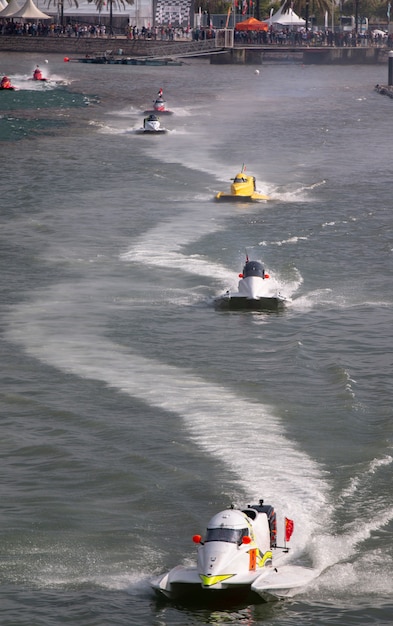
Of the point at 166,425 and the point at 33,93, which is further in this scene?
the point at 33,93

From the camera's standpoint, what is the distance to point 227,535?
23906mm

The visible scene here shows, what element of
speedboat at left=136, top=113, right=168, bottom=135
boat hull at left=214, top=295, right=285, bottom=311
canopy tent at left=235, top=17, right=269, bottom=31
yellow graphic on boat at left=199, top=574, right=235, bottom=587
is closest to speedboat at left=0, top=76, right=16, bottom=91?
speedboat at left=136, top=113, right=168, bottom=135

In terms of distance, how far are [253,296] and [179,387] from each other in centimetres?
933

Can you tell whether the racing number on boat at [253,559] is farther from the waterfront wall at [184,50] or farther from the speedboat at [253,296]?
the waterfront wall at [184,50]

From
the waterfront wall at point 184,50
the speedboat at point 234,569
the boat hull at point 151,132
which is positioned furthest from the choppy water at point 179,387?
the waterfront wall at point 184,50

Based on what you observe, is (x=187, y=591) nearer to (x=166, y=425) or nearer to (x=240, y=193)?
(x=166, y=425)

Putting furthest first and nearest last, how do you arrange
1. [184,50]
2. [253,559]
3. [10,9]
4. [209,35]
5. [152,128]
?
[10,9]
[209,35]
[184,50]
[152,128]
[253,559]

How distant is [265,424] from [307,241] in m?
26.1

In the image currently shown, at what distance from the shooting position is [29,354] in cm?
Answer: 3984

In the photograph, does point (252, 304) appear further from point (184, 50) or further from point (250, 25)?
point (184, 50)

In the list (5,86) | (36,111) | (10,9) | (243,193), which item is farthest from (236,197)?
(10,9)

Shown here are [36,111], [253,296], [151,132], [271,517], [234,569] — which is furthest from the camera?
[36,111]

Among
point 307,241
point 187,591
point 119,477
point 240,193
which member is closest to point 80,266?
point 307,241

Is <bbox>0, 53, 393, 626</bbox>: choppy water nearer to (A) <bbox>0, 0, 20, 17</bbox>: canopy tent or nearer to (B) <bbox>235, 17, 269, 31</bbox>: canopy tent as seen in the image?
(B) <bbox>235, 17, 269, 31</bbox>: canopy tent
